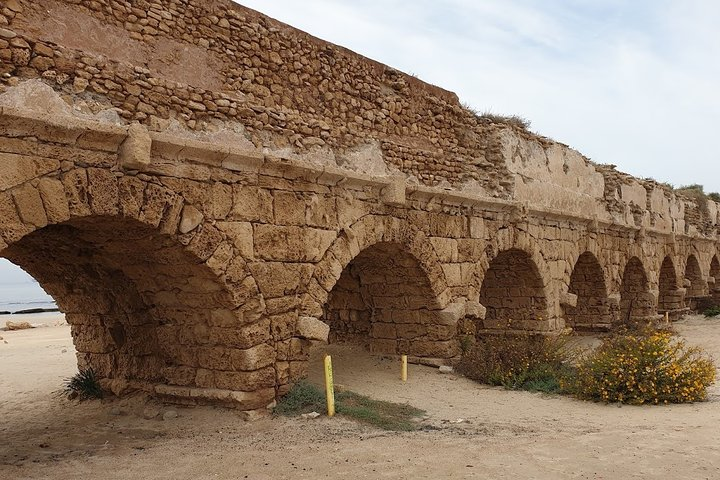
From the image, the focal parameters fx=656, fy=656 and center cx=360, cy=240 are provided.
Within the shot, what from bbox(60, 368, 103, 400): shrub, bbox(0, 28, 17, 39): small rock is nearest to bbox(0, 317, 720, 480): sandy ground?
bbox(60, 368, 103, 400): shrub

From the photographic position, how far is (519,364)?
834 centimetres

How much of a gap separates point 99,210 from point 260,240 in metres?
1.56

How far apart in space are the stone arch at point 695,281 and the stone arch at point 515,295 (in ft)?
41.0

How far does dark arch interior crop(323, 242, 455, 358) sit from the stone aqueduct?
0.03 meters

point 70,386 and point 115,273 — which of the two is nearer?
point 115,273

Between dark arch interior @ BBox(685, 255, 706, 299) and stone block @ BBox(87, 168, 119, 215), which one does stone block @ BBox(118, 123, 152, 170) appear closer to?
stone block @ BBox(87, 168, 119, 215)

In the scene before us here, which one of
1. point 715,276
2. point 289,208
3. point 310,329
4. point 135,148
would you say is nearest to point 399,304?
point 310,329

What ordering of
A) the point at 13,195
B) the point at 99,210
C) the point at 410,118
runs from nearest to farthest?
the point at 13,195, the point at 99,210, the point at 410,118

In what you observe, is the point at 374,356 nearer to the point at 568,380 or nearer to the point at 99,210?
the point at 568,380

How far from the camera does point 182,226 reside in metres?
5.33

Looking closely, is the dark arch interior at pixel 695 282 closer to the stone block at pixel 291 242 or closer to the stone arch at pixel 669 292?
the stone arch at pixel 669 292

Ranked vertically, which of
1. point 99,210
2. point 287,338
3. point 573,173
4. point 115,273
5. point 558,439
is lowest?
point 558,439

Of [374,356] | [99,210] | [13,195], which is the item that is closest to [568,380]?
[374,356]

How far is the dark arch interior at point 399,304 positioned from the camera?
8.19 metres
